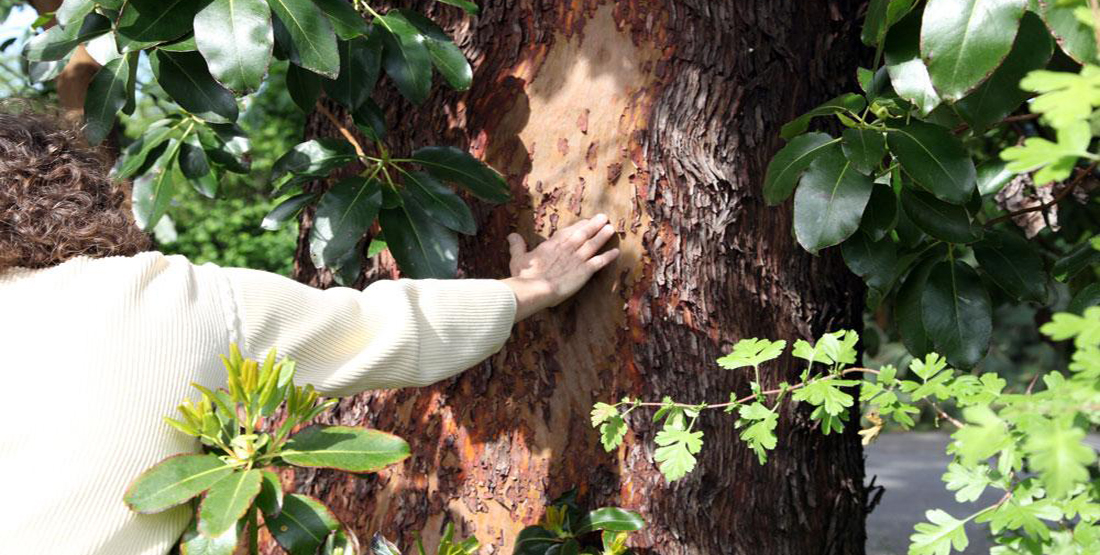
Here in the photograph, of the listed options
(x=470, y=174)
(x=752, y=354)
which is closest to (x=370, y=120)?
(x=470, y=174)

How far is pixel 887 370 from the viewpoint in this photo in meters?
1.33

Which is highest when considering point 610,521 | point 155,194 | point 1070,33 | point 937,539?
point 1070,33

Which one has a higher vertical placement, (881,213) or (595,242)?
(881,213)

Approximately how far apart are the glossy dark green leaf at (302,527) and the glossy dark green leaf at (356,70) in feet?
2.58

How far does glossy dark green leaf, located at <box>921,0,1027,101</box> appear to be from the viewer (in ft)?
4.40

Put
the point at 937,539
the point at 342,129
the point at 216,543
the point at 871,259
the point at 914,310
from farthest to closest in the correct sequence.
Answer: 1. the point at 342,129
2. the point at 914,310
3. the point at 871,259
4. the point at 216,543
5. the point at 937,539

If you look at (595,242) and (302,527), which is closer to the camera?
(302,527)

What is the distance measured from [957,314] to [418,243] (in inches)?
38.9

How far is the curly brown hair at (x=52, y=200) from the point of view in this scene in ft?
5.08

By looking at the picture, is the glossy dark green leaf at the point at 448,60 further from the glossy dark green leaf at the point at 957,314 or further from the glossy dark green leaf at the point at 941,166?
the glossy dark green leaf at the point at 957,314

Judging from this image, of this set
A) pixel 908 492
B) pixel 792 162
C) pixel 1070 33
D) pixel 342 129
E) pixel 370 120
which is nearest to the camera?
pixel 1070 33

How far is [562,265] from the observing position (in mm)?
1906

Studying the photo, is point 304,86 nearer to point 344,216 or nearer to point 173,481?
point 344,216

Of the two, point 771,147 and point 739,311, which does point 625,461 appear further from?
point 771,147
